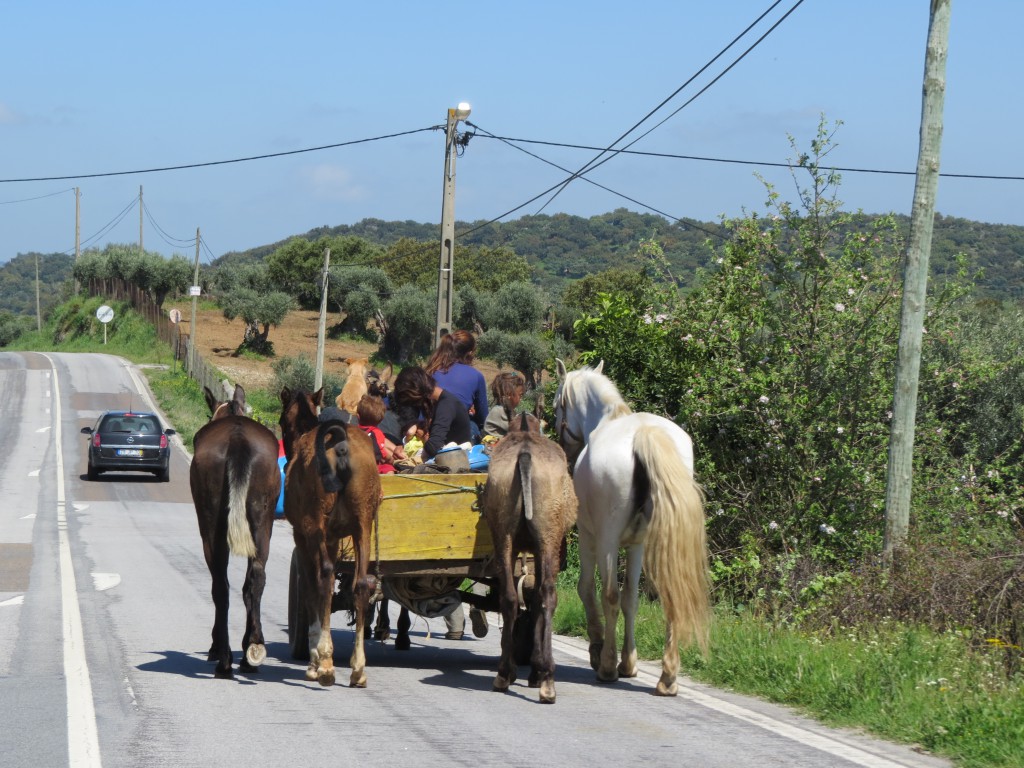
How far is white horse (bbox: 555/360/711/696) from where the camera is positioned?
26.3 feet

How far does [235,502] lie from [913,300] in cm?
588

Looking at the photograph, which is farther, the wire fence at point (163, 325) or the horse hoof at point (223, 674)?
the wire fence at point (163, 325)

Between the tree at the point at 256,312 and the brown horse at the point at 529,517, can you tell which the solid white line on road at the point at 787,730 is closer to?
the brown horse at the point at 529,517

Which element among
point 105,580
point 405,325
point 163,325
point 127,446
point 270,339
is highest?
point 405,325

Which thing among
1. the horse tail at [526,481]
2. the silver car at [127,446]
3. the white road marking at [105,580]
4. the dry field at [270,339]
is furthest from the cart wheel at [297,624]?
the dry field at [270,339]

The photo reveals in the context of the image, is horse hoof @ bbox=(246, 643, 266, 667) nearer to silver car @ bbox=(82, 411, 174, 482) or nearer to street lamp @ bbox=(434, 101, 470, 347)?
street lamp @ bbox=(434, 101, 470, 347)

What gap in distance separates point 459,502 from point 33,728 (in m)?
3.01

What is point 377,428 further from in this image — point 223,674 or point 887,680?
point 887,680

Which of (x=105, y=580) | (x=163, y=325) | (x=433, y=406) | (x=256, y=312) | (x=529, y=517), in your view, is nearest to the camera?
(x=529, y=517)

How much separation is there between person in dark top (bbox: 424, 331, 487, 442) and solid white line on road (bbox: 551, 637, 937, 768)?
2559 mm

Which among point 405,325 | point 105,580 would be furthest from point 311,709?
point 405,325

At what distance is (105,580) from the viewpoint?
15359 millimetres

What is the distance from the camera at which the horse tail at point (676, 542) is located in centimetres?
800

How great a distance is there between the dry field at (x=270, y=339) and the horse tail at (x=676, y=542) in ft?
161
